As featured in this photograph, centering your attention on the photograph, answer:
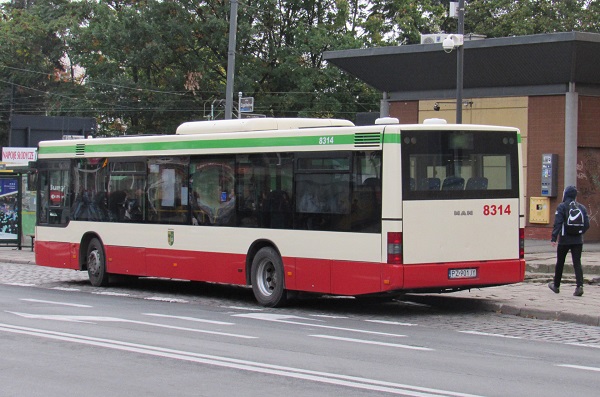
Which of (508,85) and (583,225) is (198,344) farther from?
(508,85)

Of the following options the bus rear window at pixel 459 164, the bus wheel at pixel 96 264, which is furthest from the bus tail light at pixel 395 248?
the bus wheel at pixel 96 264

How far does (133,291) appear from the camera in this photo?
1905cm

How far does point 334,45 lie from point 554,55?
21986 mm

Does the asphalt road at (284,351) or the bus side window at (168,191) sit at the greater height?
the bus side window at (168,191)

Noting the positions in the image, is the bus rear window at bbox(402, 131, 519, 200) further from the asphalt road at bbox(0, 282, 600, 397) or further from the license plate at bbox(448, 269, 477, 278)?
the asphalt road at bbox(0, 282, 600, 397)

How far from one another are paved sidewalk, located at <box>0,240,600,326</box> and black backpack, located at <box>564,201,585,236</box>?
1.07 m

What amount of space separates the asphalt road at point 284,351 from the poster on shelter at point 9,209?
14.5 meters

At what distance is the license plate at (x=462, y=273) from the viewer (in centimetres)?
1432

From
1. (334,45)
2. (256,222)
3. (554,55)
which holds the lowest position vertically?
(256,222)

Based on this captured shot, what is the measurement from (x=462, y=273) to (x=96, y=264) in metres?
8.11

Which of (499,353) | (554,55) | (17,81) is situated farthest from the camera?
(17,81)

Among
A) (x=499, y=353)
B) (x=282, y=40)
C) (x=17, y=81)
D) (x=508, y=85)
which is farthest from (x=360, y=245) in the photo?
(x=17, y=81)

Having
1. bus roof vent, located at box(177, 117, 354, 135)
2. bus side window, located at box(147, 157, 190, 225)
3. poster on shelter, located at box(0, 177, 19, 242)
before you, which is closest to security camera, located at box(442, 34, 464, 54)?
bus roof vent, located at box(177, 117, 354, 135)

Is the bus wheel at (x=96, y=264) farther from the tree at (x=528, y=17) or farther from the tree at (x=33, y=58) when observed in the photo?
the tree at (x=33, y=58)
